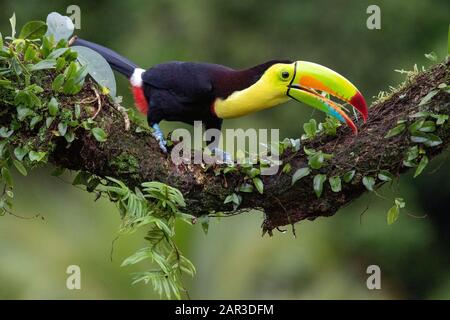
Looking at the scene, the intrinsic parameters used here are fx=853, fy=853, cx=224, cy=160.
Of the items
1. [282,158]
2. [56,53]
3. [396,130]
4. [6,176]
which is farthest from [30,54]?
[396,130]

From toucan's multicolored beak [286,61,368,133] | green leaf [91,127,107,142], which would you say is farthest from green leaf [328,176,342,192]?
green leaf [91,127,107,142]

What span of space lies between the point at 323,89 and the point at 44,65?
1.11 metres

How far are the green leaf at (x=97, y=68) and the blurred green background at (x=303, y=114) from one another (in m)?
2.05

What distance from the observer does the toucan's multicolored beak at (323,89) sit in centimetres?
327

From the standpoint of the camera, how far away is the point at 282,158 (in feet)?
10.5

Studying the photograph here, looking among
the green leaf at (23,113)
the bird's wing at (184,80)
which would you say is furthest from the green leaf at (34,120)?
the bird's wing at (184,80)

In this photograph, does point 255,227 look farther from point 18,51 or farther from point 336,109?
point 18,51

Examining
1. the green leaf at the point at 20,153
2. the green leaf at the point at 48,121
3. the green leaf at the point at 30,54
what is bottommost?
the green leaf at the point at 20,153

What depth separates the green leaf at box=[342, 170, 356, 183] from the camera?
305 cm

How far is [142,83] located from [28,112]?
3.49 feet

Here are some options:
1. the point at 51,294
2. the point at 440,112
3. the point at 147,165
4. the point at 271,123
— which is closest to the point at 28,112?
the point at 147,165

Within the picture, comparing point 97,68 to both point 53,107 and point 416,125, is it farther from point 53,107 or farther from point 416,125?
point 416,125

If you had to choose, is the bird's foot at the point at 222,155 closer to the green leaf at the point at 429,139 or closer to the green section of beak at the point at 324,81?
the green section of beak at the point at 324,81

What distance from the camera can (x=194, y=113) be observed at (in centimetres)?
395
